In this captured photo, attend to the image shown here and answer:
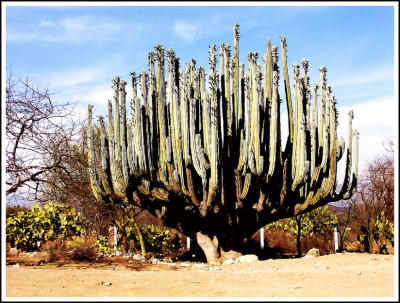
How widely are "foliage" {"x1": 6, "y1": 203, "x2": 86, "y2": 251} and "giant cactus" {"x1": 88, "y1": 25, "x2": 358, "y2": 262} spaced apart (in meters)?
3.43

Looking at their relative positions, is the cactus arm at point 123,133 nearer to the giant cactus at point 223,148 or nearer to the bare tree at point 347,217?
the giant cactus at point 223,148

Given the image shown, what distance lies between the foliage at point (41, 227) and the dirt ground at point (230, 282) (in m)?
5.04

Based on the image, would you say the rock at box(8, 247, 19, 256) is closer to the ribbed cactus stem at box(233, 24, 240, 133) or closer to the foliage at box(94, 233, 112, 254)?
the foliage at box(94, 233, 112, 254)

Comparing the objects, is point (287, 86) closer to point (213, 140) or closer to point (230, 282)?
point (213, 140)

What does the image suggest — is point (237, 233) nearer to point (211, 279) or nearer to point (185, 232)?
point (185, 232)

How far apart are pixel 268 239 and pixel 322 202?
7.06 metres

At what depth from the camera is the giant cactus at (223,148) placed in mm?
10336

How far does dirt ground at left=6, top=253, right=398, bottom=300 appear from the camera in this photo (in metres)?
6.59

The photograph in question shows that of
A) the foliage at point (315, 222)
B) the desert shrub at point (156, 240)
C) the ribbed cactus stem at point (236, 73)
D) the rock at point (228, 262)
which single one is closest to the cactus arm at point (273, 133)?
the ribbed cactus stem at point (236, 73)

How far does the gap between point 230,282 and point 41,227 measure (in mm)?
8980

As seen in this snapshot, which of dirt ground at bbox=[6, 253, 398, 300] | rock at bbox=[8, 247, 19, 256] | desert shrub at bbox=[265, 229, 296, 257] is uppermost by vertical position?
dirt ground at bbox=[6, 253, 398, 300]

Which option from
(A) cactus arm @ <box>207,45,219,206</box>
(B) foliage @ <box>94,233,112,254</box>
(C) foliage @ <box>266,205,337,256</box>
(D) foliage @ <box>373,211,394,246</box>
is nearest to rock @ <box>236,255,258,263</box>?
(A) cactus arm @ <box>207,45,219,206</box>

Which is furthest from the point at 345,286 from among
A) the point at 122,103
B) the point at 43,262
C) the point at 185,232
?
the point at 43,262

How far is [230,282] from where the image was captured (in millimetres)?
7453
